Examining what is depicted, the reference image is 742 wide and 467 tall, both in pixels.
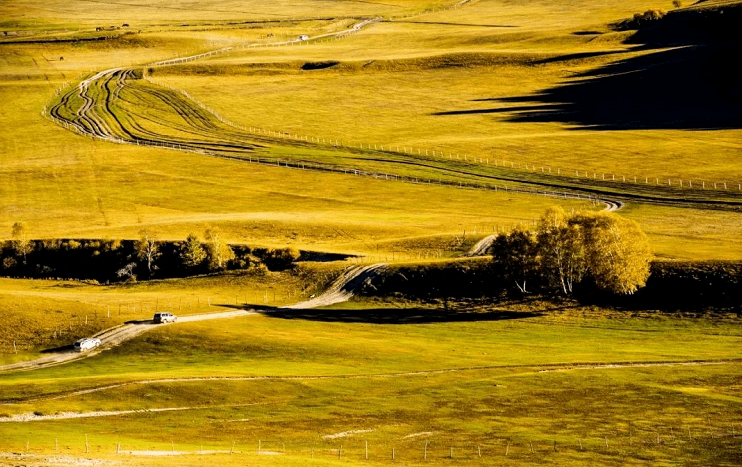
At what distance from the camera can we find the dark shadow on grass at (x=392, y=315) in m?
105

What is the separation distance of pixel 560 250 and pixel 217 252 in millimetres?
35610

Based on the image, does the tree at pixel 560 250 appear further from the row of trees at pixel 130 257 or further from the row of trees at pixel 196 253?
the row of trees at pixel 196 253

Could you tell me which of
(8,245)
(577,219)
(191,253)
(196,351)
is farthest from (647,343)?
(8,245)

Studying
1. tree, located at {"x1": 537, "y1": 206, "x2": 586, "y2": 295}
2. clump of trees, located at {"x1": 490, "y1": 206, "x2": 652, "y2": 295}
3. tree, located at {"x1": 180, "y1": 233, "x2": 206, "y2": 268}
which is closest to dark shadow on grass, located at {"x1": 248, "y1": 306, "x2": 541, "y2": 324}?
clump of trees, located at {"x1": 490, "y1": 206, "x2": 652, "y2": 295}

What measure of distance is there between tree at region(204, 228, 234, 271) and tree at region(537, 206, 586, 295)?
3319 cm

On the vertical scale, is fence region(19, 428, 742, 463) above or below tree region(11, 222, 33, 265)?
below

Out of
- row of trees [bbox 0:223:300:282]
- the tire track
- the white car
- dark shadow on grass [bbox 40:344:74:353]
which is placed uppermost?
row of trees [bbox 0:223:300:282]

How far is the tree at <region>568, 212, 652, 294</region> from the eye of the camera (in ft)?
341

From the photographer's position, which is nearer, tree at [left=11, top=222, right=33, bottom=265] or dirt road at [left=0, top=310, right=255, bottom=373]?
dirt road at [left=0, top=310, right=255, bottom=373]

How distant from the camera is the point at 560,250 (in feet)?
354

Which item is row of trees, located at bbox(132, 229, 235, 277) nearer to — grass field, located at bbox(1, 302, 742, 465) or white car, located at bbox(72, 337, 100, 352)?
grass field, located at bbox(1, 302, 742, 465)

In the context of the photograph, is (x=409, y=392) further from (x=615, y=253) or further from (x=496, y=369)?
(x=615, y=253)

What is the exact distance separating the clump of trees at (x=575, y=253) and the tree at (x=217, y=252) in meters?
28.8

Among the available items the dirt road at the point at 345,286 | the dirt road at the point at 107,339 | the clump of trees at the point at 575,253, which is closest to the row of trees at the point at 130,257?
the dirt road at the point at 345,286
